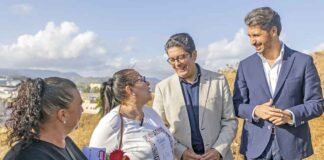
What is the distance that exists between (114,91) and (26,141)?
4.17 feet

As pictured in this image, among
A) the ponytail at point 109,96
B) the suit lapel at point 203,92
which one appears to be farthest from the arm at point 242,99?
the ponytail at point 109,96

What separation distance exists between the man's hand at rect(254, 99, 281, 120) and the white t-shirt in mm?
719

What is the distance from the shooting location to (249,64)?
355 cm

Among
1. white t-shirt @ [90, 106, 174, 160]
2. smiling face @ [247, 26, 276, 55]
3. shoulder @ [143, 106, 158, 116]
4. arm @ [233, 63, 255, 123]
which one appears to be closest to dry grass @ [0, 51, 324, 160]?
white t-shirt @ [90, 106, 174, 160]

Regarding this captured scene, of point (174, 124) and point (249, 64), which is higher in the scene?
point (249, 64)

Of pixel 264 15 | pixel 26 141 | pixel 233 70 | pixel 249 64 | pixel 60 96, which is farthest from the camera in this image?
pixel 233 70

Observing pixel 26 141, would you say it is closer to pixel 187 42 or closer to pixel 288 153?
pixel 187 42

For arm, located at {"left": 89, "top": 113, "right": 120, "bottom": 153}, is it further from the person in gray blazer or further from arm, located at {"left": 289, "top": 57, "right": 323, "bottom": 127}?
arm, located at {"left": 289, "top": 57, "right": 323, "bottom": 127}

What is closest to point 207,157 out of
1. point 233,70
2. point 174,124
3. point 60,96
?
point 174,124

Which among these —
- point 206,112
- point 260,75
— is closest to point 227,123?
point 206,112

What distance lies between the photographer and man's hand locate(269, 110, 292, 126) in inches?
126

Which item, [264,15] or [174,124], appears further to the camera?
[174,124]

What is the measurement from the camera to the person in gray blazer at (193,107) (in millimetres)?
3596

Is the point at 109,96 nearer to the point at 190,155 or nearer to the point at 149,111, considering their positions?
the point at 149,111
